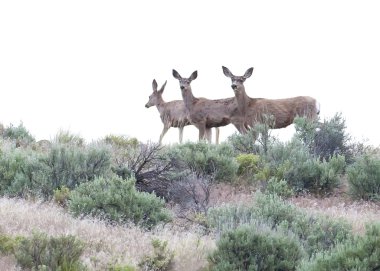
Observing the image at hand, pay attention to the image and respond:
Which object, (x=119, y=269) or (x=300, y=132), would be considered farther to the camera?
(x=300, y=132)

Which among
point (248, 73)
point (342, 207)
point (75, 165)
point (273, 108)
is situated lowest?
point (342, 207)

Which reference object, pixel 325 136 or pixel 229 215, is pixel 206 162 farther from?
pixel 229 215

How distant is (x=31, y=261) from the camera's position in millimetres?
8320

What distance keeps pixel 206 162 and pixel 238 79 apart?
7189mm

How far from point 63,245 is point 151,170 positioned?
21.4 ft

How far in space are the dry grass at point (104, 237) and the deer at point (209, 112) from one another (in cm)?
1238

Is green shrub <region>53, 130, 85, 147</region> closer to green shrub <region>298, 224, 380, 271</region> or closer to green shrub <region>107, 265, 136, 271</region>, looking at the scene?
green shrub <region>107, 265, 136, 271</region>

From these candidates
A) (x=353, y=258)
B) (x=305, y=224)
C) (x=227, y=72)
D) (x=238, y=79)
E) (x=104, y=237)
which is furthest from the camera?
(x=227, y=72)

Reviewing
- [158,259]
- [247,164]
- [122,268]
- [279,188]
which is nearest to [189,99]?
[247,164]

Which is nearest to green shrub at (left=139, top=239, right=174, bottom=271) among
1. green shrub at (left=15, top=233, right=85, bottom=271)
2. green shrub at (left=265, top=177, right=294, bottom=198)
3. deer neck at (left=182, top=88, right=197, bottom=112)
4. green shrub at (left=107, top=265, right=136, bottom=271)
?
green shrub at (left=107, top=265, right=136, bottom=271)

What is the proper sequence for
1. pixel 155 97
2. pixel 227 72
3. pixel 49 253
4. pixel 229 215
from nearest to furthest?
pixel 49 253
pixel 229 215
pixel 227 72
pixel 155 97

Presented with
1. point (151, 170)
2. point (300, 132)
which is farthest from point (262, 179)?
point (300, 132)

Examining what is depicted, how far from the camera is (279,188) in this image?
14.6m

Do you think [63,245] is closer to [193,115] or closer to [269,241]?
[269,241]
